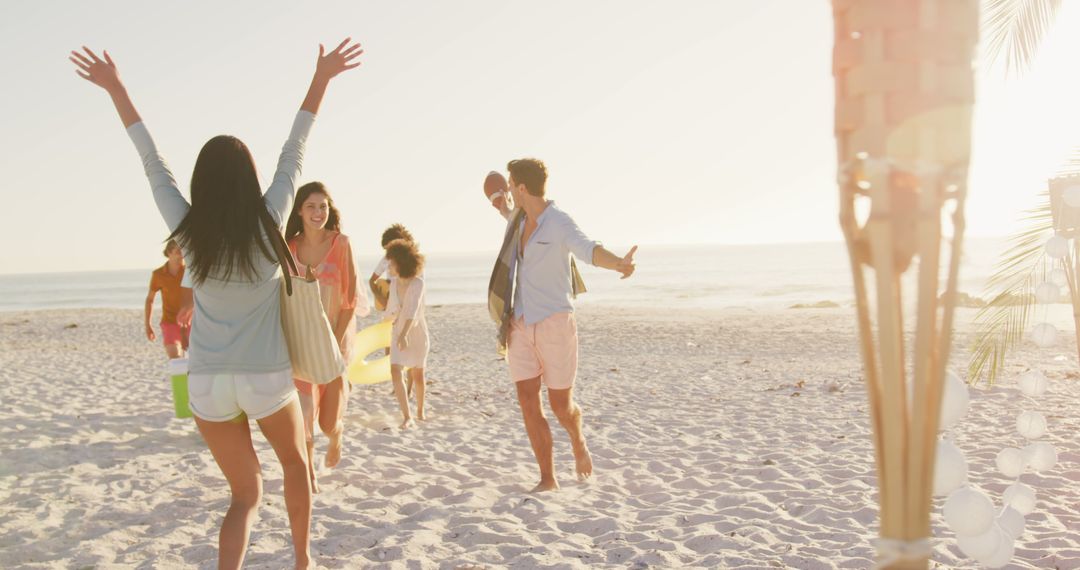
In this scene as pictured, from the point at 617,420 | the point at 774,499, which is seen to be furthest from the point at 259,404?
the point at 617,420

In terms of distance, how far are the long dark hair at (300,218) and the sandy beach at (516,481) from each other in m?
1.67

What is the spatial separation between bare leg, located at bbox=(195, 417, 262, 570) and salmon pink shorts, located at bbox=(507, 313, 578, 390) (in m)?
2.18

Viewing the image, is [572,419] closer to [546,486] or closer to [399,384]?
[546,486]

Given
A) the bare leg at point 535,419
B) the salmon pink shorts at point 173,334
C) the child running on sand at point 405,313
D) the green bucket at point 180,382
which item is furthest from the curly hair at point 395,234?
the bare leg at point 535,419

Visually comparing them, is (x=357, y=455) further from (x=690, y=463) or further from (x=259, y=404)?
(x=259, y=404)

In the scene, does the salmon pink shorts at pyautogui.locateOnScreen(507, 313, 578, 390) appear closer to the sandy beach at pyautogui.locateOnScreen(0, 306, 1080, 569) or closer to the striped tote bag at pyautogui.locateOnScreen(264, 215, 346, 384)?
the sandy beach at pyautogui.locateOnScreen(0, 306, 1080, 569)

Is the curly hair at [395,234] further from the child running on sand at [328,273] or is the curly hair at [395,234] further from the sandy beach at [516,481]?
the child running on sand at [328,273]

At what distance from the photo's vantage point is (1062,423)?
7.02m

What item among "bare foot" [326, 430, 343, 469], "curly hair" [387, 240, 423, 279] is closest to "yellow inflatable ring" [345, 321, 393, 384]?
"curly hair" [387, 240, 423, 279]

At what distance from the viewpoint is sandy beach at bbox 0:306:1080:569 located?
13.3 ft

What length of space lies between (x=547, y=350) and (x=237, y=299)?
2282mm

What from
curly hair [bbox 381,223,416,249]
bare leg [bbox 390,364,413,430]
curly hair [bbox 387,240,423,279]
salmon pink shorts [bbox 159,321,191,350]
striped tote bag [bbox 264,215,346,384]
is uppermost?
curly hair [bbox 381,223,416,249]

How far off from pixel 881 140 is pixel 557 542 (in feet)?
11.8

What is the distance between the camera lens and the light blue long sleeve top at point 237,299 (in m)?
2.84
